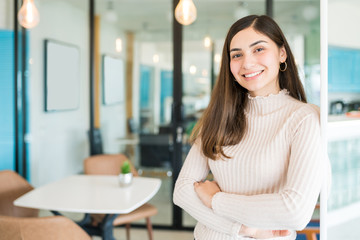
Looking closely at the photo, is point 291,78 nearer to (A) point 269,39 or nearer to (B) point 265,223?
(A) point 269,39

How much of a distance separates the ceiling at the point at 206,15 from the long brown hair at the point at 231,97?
2570 mm

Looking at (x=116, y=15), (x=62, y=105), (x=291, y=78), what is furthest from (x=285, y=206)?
(x=62, y=105)

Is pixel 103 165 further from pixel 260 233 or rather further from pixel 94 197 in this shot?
pixel 260 233

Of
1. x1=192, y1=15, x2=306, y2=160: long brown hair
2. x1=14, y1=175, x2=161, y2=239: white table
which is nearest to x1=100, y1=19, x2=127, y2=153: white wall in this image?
x1=14, y1=175, x2=161, y2=239: white table

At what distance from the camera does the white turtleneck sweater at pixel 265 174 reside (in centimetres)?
Result: 105

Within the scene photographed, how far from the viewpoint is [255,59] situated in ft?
3.95

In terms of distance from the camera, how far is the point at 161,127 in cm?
396

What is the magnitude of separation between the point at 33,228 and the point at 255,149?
1205mm

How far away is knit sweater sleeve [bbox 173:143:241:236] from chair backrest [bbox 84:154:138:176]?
2.08 metres

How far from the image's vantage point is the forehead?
1.21 metres

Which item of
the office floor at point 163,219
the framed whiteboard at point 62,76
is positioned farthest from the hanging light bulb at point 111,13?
the office floor at point 163,219

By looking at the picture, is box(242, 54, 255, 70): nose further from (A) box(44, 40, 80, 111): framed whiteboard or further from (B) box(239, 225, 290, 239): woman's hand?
(A) box(44, 40, 80, 111): framed whiteboard

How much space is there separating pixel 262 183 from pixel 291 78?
41 centimetres

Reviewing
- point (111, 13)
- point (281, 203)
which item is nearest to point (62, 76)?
point (111, 13)
